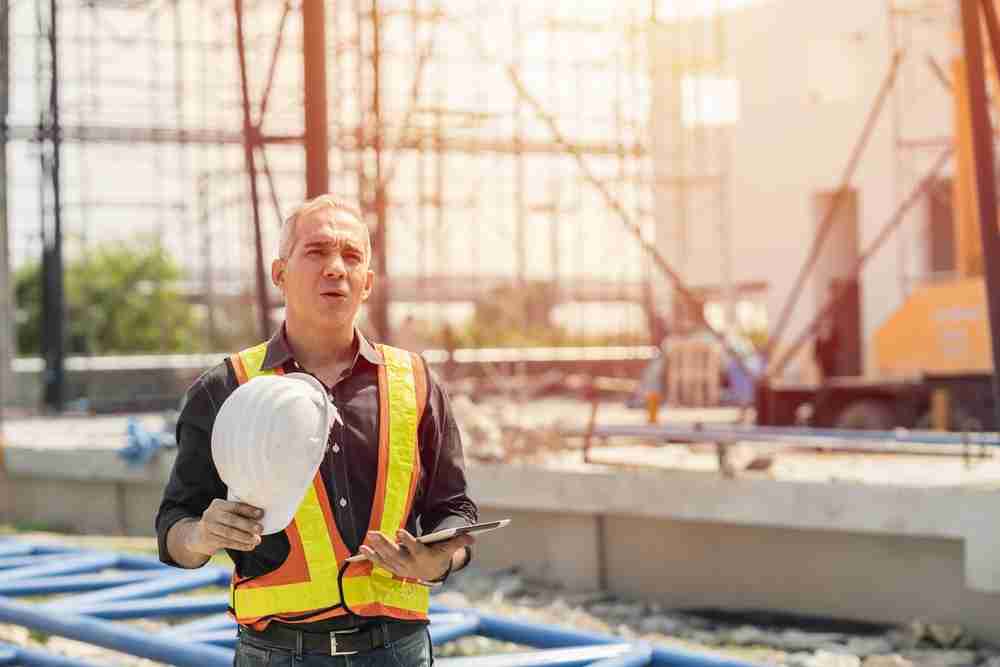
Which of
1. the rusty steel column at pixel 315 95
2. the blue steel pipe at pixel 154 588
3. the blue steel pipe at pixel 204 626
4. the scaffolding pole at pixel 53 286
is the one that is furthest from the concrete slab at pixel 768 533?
the scaffolding pole at pixel 53 286

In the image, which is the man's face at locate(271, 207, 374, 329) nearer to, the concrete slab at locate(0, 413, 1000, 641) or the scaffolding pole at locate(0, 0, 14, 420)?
the concrete slab at locate(0, 413, 1000, 641)

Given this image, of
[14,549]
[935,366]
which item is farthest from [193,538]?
[935,366]

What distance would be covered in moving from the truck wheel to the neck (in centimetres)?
1297

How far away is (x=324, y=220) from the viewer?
97.5 inches

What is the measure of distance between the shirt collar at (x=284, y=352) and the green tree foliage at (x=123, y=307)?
3122cm

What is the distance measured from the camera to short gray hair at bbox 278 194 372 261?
2.50 meters

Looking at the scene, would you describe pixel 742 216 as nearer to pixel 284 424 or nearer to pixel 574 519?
pixel 574 519

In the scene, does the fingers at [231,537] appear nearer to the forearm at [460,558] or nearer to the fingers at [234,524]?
the fingers at [234,524]

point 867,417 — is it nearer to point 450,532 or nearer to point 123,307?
point 450,532

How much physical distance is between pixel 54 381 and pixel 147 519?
8.44 meters

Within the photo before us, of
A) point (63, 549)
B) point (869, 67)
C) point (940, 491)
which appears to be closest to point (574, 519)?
point (940, 491)

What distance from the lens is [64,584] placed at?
588 cm

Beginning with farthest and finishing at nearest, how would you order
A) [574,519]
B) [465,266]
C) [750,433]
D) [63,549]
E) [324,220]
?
[465,266], [574,519], [750,433], [63,549], [324,220]

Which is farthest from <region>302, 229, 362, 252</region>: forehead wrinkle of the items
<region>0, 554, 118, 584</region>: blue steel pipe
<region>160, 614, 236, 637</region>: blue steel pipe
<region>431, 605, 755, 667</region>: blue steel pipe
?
<region>0, 554, 118, 584</region>: blue steel pipe
